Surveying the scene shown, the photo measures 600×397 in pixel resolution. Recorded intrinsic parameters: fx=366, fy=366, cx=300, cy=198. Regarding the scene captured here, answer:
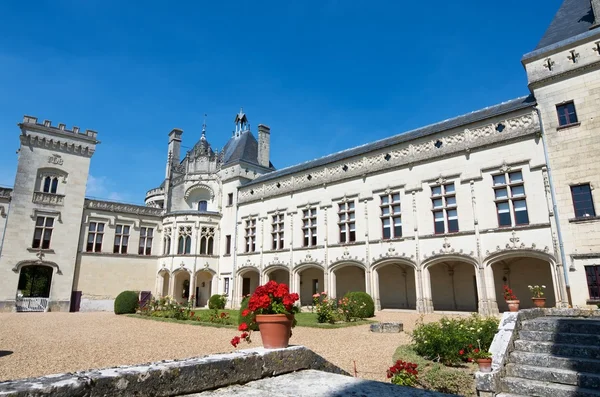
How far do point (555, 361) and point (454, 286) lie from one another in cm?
1422

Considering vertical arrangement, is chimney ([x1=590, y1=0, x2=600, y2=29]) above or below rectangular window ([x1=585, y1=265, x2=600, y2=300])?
above

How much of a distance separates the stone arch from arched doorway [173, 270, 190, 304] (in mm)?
20438

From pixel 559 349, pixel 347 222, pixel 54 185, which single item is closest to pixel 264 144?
pixel 347 222

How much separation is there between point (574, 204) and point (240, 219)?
19.6 m

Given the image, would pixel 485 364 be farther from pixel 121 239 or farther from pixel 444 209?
pixel 121 239

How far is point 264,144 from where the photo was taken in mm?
31234

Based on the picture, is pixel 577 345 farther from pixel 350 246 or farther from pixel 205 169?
pixel 205 169

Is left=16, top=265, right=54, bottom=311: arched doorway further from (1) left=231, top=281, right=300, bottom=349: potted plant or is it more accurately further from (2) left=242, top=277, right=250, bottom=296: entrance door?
(1) left=231, top=281, right=300, bottom=349: potted plant

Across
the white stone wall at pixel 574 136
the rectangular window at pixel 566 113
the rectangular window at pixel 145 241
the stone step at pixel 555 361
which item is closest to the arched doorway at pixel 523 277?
the white stone wall at pixel 574 136

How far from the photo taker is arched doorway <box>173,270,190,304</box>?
27.8m

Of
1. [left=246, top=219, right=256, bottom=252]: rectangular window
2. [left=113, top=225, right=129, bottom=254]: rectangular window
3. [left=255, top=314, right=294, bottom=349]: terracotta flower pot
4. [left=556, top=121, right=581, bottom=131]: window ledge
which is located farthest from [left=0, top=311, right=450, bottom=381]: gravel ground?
[left=113, top=225, right=129, bottom=254]: rectangular window

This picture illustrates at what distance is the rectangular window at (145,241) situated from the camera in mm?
27281

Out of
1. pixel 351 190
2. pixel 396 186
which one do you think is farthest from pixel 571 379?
pixel 351 190

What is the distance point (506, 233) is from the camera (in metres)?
15.1
